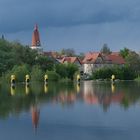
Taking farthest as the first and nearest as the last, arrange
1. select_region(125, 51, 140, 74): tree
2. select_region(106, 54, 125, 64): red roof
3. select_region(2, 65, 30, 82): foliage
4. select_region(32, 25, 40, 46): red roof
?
select_region(106, 54, 125, 64): red roof < select_region(32, 25, 40, 46): red roof < select_region(125, 51, 140, 74): tree < select_region(2, 65, 30, 82): foliage

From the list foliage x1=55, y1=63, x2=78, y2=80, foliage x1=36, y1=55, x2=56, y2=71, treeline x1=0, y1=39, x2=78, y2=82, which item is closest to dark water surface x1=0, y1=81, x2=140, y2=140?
treeline x1=0, y1=39, x2=78, y2=82

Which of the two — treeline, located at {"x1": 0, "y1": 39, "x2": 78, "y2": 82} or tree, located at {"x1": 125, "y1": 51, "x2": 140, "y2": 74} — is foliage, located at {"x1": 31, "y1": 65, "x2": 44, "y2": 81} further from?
tree, located at {"x1": 125, "y1": 51, "x2": 140, "y2": 74}

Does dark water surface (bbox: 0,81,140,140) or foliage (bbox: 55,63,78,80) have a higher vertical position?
foliage (bbox: 55,63,78,80)

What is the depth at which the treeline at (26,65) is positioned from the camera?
6216cm

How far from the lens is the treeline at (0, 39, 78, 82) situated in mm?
62156

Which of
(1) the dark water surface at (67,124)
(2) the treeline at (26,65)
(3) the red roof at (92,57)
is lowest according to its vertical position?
(1) the dark water surface at (67,124)

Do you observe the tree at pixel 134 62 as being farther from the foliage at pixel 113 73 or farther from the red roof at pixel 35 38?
the red roof at pixel 35 38

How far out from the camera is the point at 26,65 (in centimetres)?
6556

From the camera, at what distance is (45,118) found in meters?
17.8

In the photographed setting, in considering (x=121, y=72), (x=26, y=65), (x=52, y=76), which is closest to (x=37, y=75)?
(x=26, y=65)

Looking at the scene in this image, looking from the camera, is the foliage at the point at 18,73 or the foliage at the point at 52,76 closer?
the foliage at the point at 18,73

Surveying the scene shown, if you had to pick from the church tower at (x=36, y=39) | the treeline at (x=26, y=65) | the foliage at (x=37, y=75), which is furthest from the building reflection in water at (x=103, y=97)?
the church tower at (x=36, y=39)

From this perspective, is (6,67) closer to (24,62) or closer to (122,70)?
(24,62)

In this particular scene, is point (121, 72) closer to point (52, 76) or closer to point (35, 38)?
point (52, 76)
